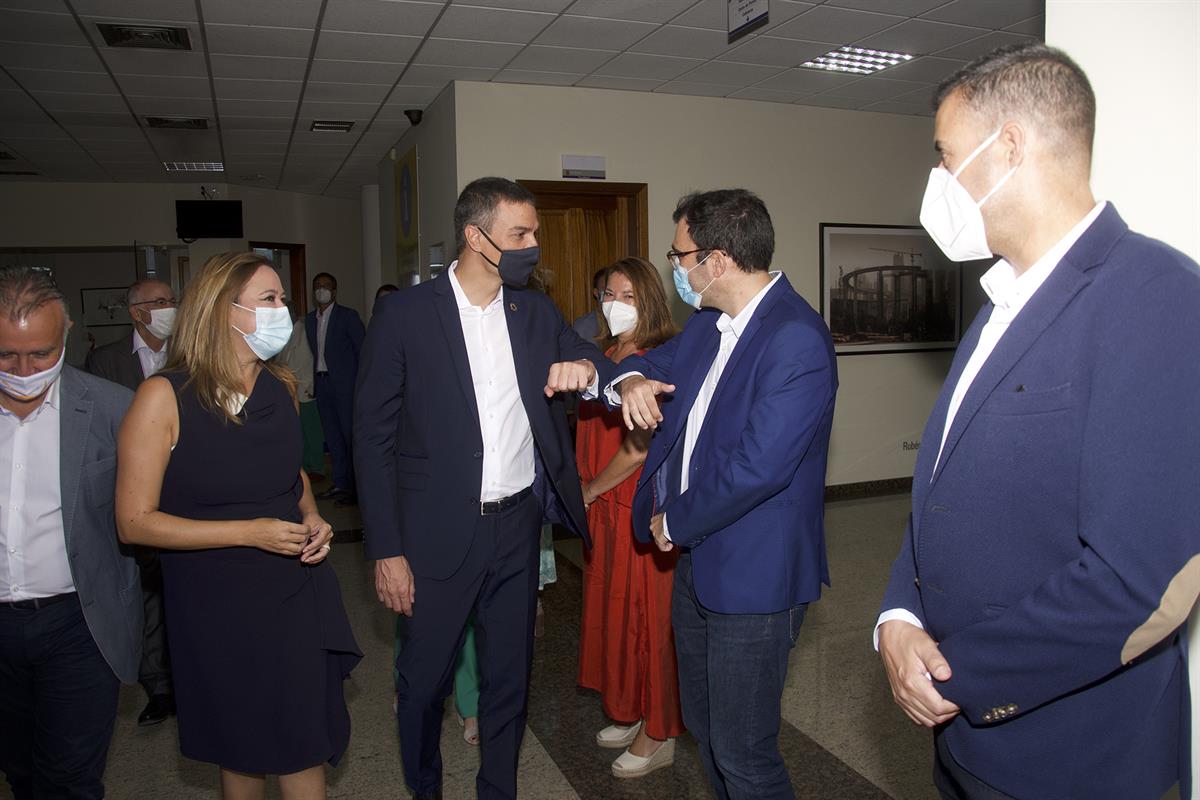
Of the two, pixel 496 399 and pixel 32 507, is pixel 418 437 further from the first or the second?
pixel 32 507

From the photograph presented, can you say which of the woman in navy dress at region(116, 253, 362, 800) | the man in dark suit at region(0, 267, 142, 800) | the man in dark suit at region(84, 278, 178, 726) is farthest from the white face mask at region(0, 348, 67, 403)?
the man in dark suit at region(84, 278, 178, 726)

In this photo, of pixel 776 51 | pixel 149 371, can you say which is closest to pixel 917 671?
pixel 149 371

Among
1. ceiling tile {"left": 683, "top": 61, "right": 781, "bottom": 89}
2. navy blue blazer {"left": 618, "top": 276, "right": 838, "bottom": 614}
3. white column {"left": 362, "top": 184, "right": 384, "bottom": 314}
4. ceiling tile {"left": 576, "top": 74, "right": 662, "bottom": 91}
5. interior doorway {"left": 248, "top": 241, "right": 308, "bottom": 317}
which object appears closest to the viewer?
navy blue blazer {"left": 618, "top": 276, "right": 838, "bottom": 614}

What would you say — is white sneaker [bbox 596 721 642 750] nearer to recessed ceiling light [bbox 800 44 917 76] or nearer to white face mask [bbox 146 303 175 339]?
white face mask [bbox 146 303 175 339]

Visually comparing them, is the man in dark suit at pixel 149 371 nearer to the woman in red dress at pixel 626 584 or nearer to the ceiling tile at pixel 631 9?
the woman in red dress at pixel 626 584

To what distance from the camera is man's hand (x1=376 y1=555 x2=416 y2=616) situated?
2.39 metres

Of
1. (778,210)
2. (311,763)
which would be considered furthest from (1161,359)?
(778,210)

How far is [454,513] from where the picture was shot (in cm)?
242

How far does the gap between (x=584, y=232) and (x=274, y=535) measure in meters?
5.26

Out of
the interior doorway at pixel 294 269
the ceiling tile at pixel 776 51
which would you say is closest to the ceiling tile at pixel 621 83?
the ceiling tile at pixel 776 51

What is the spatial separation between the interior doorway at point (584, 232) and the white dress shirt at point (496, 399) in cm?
417

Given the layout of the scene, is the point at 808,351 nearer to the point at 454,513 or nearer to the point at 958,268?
the point at 454,513

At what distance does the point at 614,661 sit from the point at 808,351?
5.30 ft

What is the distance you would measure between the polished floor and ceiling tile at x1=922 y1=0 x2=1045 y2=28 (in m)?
3.61
